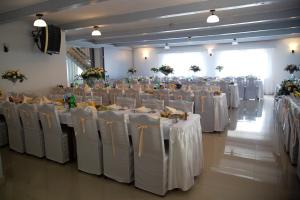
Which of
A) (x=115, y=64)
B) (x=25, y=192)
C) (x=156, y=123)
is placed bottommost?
(x=25, y=192)

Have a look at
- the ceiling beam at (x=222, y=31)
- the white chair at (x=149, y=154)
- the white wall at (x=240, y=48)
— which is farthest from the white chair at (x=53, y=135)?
the white wall at (x=240, y=48)

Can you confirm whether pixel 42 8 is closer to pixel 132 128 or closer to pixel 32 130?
pixel 32 130

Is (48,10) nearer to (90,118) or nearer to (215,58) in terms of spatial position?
(90,118)

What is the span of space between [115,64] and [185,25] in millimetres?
7504

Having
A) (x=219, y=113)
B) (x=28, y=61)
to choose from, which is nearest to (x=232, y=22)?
(x=219, y=113)

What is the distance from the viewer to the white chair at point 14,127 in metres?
4.51

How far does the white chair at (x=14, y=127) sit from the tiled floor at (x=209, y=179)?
6.7 inches

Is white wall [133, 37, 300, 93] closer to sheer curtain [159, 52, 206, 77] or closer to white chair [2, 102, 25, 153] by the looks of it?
sheer curtain [159, 52, 206, 77]

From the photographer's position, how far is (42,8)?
18.0 feet

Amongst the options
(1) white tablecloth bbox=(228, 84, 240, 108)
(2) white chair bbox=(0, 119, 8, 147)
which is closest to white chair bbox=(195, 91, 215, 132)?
(1) white tablecloth bbox=(228, 84, 240, 108)

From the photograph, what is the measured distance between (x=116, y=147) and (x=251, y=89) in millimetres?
9164

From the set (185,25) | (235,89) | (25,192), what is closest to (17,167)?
→ (25,192)

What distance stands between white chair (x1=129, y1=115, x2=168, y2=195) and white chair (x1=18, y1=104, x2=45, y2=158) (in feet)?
6.61

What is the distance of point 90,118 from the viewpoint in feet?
11.5
